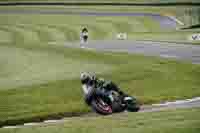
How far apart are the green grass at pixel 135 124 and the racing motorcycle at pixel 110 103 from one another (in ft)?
3.29

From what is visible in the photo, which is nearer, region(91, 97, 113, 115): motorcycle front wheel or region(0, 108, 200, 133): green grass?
region(0, 108, 200, 133): green grass

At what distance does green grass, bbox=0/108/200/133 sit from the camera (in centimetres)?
1417

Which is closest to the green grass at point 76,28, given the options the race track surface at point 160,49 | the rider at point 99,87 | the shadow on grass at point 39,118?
the race track surface at point 160,49

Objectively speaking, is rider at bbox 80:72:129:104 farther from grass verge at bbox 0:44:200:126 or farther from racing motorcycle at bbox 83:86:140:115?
grass verge at bbox 0:44:200:126

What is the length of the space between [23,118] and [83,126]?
4.18 metres

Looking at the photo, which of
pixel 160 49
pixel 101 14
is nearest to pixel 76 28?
pixel 101 14

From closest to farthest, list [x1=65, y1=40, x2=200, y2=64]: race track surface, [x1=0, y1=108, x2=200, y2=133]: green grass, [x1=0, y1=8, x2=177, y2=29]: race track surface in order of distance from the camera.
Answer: [x1=0, y1=108, x2=200, y2=133]: green grass, [x1=65, y1=40, x2=200, y2=64]: race track surface, [x1=0, y1=8, x2=177, y2=29]: race track surface

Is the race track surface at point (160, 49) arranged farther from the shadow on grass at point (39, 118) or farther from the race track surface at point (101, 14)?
the race track surface at point (101, 14)

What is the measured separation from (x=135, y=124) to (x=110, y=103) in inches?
135

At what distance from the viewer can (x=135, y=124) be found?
14906 millimetres

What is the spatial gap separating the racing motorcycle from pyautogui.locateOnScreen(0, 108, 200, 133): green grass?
1004mm

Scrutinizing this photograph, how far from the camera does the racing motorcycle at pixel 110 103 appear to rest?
59.3ft

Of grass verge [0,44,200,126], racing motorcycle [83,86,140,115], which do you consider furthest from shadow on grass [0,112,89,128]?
racing motorcycle [83,86,140,115]

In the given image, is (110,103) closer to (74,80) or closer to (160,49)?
(74,80)
